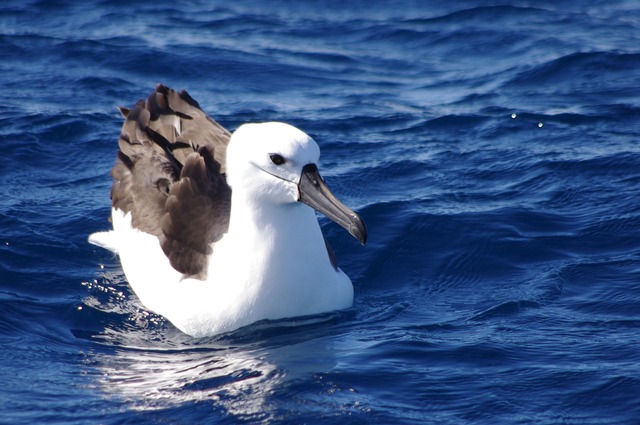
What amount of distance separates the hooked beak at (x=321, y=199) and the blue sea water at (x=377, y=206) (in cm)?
99

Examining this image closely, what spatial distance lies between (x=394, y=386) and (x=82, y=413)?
2235mm

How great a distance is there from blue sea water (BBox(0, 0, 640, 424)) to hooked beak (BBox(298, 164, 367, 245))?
0.99m

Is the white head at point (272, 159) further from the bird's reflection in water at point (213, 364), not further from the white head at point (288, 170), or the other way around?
the bird's reflection in water at point (213, 364)

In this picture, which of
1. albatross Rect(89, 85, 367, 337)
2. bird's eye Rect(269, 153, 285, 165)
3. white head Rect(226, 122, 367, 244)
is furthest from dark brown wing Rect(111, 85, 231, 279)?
bird's eye Rect(269, 153, 285, 165)

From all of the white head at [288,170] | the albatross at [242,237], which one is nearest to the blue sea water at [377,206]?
the albatross at [242,237]

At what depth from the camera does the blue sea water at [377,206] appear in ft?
26.2

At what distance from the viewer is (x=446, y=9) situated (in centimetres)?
1978

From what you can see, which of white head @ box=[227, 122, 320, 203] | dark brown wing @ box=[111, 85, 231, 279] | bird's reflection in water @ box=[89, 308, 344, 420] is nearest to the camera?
bird's reflection in water @ box=[89, 308, 344, 420]

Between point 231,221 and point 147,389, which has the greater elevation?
point 231,221

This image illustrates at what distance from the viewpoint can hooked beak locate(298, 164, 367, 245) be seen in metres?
8.60

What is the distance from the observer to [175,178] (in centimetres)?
1034

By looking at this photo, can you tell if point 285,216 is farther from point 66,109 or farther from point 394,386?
point 66,109

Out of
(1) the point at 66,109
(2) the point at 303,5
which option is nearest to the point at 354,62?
(2) the point at 303,5

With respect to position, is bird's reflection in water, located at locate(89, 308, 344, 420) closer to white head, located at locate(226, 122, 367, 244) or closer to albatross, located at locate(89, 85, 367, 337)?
albatross, located at locate(89, 85, 367, 337)
